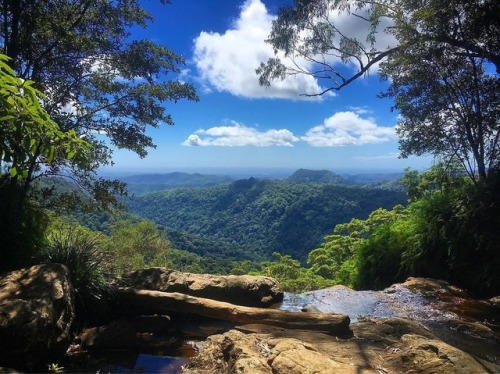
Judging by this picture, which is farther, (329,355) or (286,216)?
(286,216)

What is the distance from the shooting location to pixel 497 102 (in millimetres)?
9586

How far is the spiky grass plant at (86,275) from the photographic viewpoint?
5.89 m

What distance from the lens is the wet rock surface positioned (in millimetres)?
4164

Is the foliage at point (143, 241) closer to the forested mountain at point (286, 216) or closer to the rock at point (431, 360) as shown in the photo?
the rock at point (431, 360)

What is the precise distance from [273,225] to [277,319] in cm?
14294

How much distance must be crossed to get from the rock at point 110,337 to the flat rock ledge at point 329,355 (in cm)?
125

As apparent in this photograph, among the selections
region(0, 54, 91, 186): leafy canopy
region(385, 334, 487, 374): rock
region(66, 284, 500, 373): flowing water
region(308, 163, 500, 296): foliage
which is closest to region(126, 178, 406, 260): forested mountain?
region(308, 163, 500, 296): foliage

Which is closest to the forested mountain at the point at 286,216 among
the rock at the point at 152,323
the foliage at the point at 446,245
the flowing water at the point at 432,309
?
the foliage at the point at 446,245

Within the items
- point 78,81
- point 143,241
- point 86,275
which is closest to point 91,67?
point 78,81

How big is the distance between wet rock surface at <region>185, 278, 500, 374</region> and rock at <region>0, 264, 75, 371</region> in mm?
1884

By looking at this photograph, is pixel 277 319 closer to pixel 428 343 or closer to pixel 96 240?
pixel 428 343

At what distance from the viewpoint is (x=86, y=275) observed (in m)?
6.06

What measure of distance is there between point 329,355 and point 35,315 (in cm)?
398

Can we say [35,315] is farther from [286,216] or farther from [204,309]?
[286,216]
